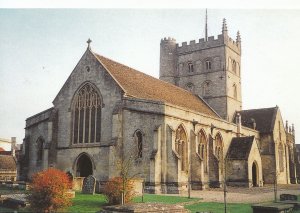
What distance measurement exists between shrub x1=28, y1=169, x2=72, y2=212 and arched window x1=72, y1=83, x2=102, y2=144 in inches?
631

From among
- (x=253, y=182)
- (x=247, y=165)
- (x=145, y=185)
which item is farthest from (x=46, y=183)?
(x=253, y=182)

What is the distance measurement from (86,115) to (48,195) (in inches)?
720

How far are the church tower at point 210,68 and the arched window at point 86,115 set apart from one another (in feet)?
73.0

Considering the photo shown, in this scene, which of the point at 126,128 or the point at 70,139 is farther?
the point at 70,139

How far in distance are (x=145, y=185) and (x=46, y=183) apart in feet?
46.2

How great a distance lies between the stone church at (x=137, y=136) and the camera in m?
30.3

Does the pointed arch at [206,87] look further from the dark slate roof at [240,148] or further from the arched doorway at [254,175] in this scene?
the arched doorway at [254,175]

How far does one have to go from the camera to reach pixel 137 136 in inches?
1211

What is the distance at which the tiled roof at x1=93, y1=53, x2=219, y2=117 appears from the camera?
3347cm

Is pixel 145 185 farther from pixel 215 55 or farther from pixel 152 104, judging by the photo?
pixel 215 55

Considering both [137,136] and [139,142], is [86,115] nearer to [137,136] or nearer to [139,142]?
[137,136]

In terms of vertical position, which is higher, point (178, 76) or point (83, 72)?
point (178, 76)

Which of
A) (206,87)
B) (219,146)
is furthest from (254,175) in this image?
(206,87)

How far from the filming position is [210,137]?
3853 centimetres
